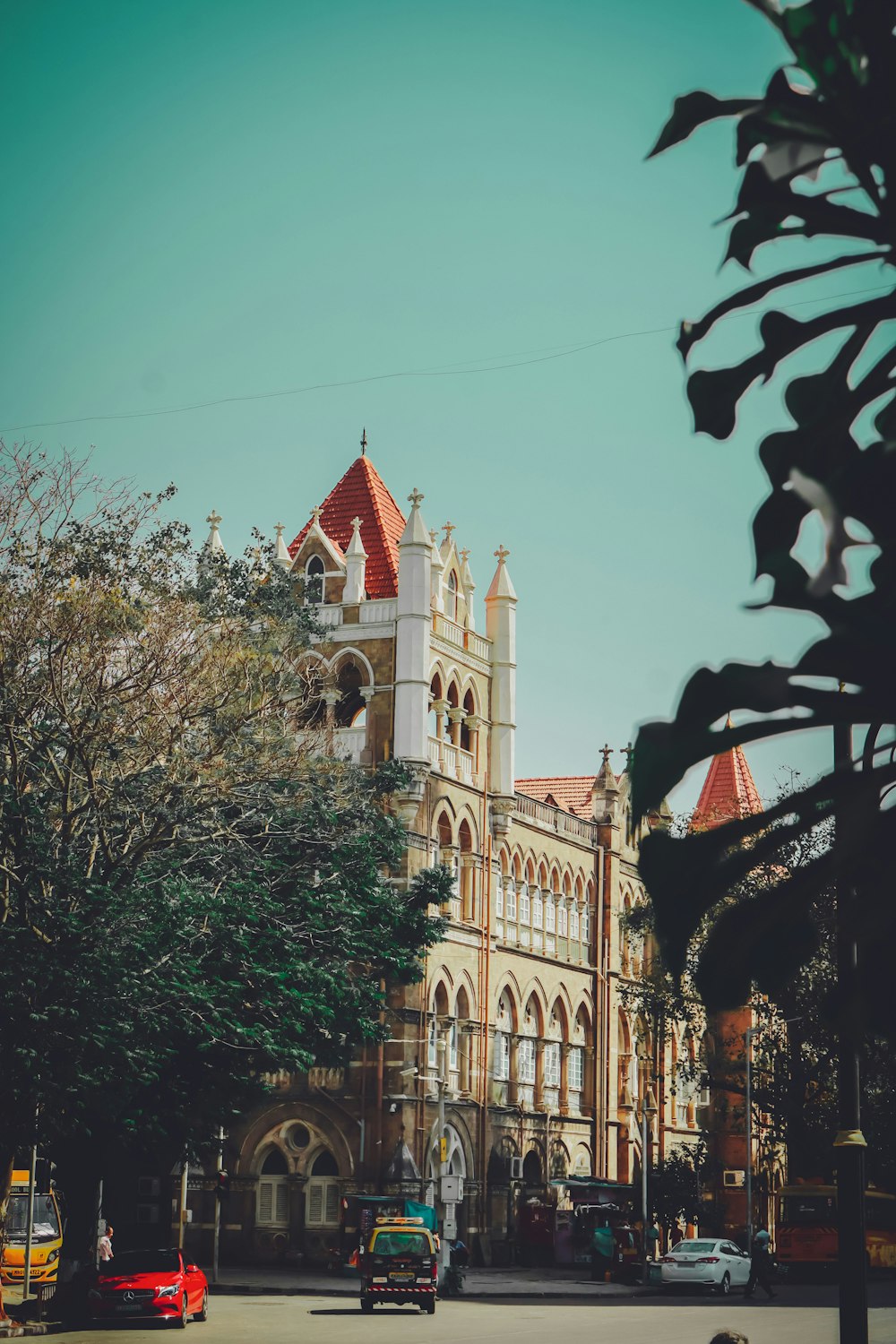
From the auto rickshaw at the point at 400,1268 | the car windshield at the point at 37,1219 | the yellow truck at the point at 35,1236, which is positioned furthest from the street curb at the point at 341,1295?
the auto rickshaw at the point at 400,1268

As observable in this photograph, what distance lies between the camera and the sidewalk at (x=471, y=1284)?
127 feet

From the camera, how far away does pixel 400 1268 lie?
31875 millimetres

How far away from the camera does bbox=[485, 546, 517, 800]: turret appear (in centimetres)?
5341

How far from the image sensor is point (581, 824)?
60.3 meters

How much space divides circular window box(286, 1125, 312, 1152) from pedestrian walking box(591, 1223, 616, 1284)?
7.80 m

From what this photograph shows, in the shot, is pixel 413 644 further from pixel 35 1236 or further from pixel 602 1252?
pixel 35 1236

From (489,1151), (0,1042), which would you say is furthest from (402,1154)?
(0,1042)

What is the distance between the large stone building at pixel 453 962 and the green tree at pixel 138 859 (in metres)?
12.5

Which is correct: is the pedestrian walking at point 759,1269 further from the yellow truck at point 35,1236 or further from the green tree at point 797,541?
the green tree at point 797,541

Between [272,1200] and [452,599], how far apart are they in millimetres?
17034

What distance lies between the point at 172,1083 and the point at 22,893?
283 inches

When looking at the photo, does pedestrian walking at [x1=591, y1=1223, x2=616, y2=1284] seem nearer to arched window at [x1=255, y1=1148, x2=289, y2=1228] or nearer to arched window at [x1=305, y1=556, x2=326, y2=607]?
arched window at [x1=255, y1=1148, x2=289, y2=1228]

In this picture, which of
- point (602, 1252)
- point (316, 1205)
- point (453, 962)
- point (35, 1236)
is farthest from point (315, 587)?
point (35, 1236)

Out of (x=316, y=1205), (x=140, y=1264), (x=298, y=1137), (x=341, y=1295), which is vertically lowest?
(x=341, y=1295)
